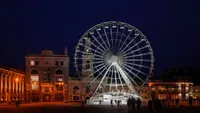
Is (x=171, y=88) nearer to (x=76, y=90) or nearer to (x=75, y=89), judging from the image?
(x=76, y=90)

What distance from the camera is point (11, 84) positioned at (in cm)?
10469

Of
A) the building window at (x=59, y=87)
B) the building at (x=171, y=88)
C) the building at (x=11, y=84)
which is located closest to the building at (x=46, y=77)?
the building window at (x=59, y=87)

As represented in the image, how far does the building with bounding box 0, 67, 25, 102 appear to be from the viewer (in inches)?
3763

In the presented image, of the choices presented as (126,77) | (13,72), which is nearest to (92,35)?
(126,77)

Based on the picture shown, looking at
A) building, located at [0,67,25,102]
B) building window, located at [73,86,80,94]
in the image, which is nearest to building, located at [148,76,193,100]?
building window, located at [73,86,80,94]

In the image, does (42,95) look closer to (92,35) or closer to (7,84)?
(7,84)

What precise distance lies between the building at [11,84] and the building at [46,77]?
3.33 meters

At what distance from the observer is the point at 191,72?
572ft

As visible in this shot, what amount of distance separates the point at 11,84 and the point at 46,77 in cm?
1391

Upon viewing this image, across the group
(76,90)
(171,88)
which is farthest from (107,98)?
(171,88)

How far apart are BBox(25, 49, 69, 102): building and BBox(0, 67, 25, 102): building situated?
333cm

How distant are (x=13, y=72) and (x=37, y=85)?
1089cm

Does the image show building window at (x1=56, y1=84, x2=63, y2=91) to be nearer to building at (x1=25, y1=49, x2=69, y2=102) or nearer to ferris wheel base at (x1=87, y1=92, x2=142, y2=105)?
building at (x1=25, y1=49, x2=69, y2=102)

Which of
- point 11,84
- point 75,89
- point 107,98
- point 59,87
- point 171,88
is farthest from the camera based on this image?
point 171,88
